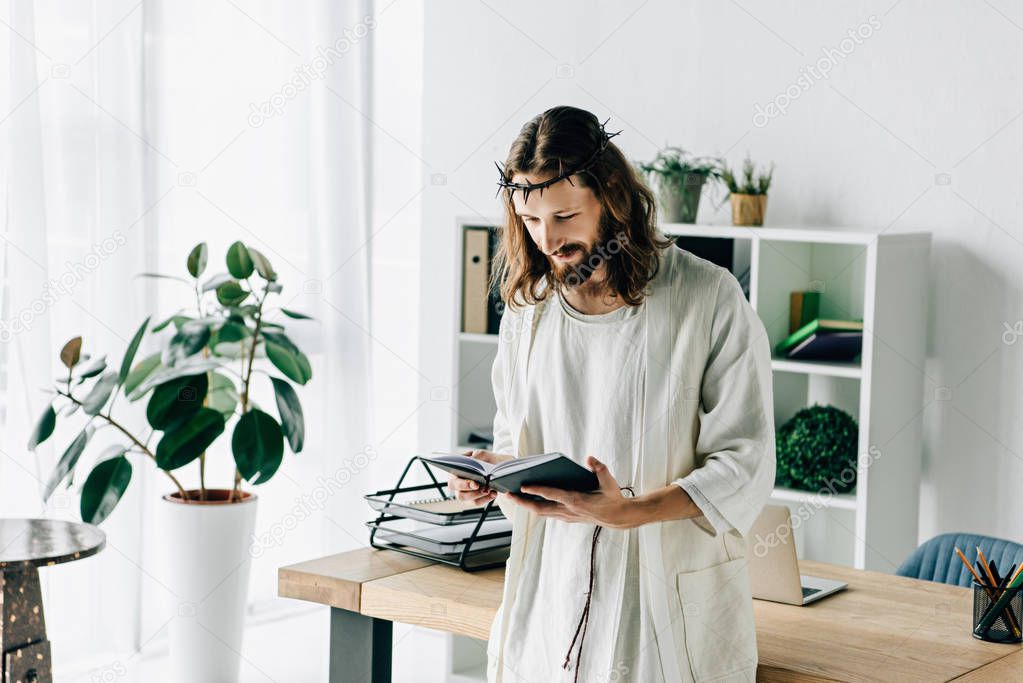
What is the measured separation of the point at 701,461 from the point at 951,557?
49.3 inches

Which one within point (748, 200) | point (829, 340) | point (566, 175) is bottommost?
point (829, 340)

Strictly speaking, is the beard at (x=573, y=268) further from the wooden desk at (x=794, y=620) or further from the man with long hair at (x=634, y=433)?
the wooden desk at (x=794, y=620)

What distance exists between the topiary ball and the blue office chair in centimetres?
56

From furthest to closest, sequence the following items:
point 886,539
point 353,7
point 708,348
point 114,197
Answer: point 353,7 → point 114,197 → point 886,539 → point 708,348

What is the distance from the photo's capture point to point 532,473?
1626mm

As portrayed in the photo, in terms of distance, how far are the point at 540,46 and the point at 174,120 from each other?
133cm

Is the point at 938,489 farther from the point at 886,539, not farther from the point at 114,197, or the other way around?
the point at 114,197

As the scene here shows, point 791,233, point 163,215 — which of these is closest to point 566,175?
point 791,233

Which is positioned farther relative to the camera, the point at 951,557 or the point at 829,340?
the point at 829,340

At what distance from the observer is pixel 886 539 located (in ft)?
10.9

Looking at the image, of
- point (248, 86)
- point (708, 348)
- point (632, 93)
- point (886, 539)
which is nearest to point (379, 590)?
point (708, 348)

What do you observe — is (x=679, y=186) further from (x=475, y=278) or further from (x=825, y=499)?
(x=825, y=499)

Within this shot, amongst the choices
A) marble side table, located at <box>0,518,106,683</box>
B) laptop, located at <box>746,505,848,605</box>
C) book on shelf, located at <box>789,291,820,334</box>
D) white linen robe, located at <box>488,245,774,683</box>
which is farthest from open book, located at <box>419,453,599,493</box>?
book on shelf, located at <box>789,291,820,334</box>

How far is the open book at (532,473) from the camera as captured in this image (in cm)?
160
